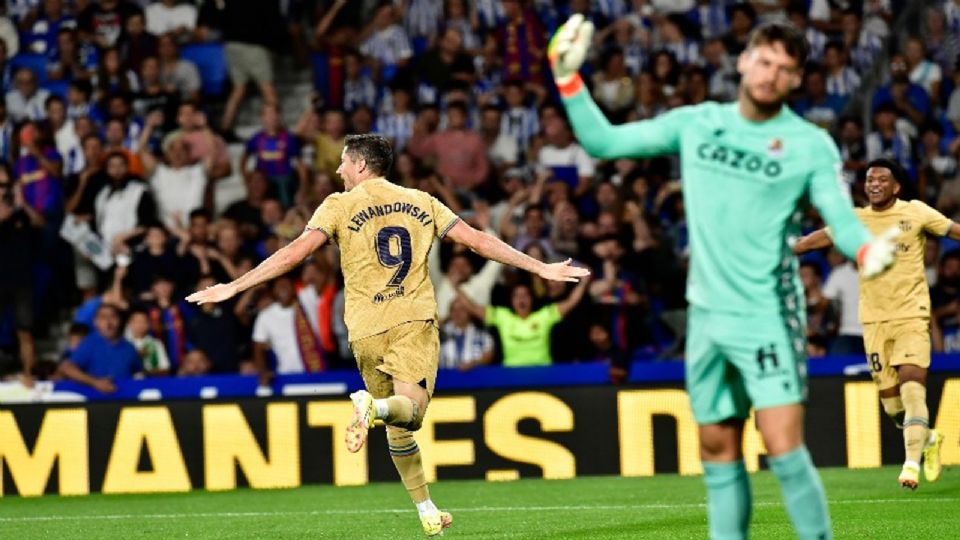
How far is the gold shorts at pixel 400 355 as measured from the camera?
9.58 m

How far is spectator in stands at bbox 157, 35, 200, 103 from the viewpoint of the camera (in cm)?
2006

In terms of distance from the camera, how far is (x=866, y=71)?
1961 cm

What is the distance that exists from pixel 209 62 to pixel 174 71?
531 millimetres

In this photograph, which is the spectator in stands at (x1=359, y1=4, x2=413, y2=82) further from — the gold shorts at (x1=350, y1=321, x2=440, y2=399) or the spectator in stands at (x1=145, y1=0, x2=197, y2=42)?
the gold shorts at (x1=350, y1=321, x2=440, y2=399)

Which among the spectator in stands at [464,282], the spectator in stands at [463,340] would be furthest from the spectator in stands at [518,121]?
the spectator in stands at [463,340]

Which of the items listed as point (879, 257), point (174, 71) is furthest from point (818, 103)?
point (879, 257)

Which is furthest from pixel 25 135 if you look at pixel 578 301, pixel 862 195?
pixel 862 195

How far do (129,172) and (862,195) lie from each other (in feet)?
26.0

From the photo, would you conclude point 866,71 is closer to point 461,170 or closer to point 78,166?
point 461,170

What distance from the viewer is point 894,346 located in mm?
12461

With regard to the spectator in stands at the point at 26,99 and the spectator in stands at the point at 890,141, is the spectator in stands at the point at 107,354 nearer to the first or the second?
the spectator in stands at the point at 26,99

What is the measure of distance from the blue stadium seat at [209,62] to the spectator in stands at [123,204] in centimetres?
232

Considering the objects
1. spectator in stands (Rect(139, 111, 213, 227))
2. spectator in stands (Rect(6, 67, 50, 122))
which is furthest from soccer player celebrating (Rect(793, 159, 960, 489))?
spectator in stands (Rect(6, 67, 50, 122))

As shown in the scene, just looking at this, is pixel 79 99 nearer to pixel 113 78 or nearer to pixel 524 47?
pixel 113 78
